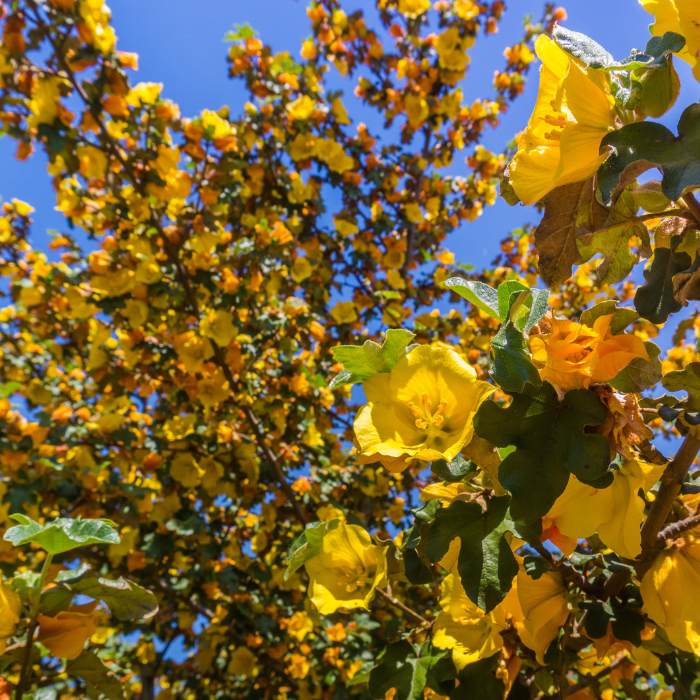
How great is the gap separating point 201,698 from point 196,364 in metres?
2.75

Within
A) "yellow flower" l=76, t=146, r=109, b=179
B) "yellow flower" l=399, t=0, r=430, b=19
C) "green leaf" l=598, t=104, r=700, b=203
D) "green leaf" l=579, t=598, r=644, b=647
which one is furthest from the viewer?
"yellow flower" l=399, t=0, r=430, b=19

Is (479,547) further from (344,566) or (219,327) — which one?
(219,327)

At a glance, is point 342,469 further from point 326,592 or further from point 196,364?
point 326,592

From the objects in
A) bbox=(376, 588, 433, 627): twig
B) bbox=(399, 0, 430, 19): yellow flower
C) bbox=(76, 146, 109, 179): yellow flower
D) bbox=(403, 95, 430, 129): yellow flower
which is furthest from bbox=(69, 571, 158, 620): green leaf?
bbox=(399, 0, 430, 19): yellow flower

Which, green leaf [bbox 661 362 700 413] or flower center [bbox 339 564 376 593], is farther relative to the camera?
flower center [bbox 339 564 376 593]

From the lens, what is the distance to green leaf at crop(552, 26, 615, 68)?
0.54 m

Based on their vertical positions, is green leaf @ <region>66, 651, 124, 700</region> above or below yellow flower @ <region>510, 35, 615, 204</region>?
below

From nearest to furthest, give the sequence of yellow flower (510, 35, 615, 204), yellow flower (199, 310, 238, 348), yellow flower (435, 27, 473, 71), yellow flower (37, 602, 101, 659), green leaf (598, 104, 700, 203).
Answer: green leaf (598, 104, 700, 203)
yellow flower (510, 35, 615, 204)
yellow flower (37, 602, 101, 659)
yellow flower (199, 310, 238, 348)
yellow flower (435, 27, 473, 71)

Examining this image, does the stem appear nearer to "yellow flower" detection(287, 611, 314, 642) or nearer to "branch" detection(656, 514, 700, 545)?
"branch" detection(656, 514, 700, 545)

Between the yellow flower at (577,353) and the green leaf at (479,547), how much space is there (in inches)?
9.0

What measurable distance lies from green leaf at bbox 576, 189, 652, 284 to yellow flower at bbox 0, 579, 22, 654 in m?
1.19

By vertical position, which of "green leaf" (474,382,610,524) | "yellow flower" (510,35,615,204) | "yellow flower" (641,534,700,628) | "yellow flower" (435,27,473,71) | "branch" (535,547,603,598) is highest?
"yellow flower" (435,27,473,71)

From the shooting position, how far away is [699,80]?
1.67 feet

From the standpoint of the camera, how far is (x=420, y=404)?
0.75 metres
